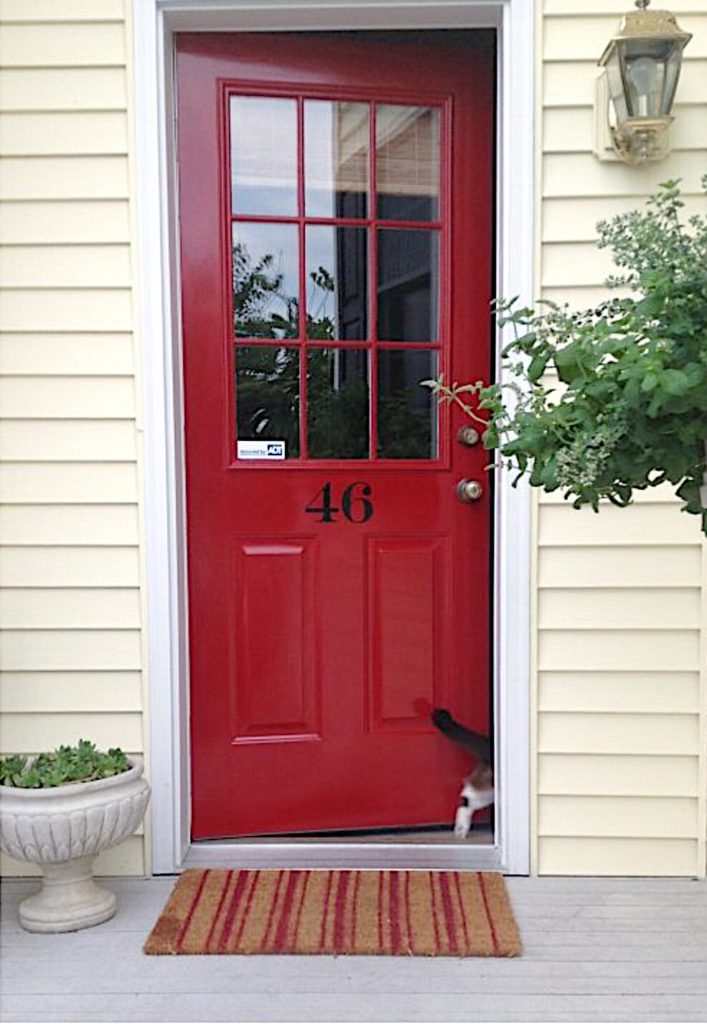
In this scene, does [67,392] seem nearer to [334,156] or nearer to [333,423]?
[333,423]

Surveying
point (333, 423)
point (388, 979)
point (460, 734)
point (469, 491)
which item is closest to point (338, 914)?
point (388, 979)

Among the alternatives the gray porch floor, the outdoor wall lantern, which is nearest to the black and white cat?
the gray porch floor

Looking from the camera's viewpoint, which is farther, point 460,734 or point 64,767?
point 460,734

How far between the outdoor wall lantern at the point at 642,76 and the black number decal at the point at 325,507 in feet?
3.71

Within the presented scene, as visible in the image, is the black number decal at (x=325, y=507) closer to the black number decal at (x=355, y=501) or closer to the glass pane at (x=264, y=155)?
the black number decal at (x=355, y=501)

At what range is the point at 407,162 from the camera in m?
2.84

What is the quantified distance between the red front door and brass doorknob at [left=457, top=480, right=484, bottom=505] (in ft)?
0.08

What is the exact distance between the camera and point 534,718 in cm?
270

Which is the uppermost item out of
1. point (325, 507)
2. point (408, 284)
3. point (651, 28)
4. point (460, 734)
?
point (651, 28)

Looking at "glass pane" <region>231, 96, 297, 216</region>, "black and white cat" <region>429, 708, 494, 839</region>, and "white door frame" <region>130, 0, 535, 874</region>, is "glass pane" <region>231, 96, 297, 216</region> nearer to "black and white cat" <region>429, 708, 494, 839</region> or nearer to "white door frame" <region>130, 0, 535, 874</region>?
"white door frame" <region>130, 0, 535, 874</region>

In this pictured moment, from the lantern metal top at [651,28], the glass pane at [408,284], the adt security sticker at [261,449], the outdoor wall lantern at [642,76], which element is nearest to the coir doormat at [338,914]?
the adt security sticker at [261,449]

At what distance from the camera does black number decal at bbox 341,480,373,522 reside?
9.46ft

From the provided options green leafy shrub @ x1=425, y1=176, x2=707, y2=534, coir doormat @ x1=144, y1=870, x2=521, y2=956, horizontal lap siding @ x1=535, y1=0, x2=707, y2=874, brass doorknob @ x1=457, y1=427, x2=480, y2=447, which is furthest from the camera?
brass doorknob @ x1=457, y1=427, x2=480, y2=447

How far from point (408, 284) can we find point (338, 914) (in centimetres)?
162
